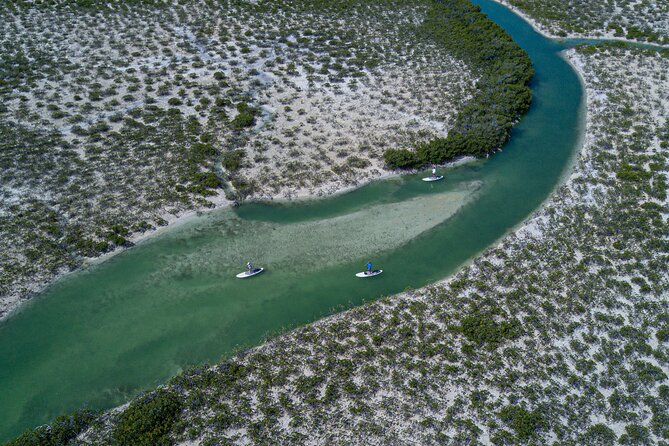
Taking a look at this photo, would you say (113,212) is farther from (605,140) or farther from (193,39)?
A: (605,140)

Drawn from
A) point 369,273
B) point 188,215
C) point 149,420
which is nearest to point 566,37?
point 369,273

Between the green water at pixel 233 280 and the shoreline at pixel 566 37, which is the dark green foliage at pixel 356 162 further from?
the shoreline at pixel 566 37

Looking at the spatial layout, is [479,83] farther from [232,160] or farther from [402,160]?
[232,160]

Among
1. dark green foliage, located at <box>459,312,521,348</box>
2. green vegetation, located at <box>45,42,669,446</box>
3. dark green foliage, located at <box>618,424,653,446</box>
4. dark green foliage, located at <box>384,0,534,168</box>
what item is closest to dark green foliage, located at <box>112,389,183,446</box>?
green vegetation, located at <box>45,42,669,446</box>

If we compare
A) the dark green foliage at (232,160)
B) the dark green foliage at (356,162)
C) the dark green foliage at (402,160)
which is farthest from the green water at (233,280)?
the dark green foliage at (232,160)

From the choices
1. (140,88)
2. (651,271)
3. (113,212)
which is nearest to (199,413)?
(113,212)

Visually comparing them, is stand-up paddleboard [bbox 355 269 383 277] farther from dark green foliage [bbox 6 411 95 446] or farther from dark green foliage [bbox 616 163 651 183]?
dark green foliage [bbox 616 163 651 183]
